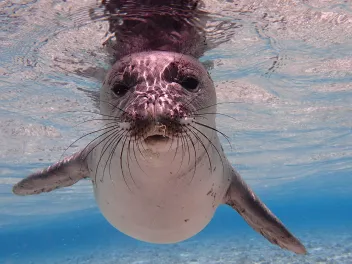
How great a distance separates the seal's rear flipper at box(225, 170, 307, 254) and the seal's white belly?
0.70 metres

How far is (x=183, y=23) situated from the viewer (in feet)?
19.8

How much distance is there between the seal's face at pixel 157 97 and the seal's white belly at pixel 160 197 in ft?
1.93

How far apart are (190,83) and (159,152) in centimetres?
102

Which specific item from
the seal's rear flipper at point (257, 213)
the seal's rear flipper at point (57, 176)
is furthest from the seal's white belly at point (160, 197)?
the seal's rear flipper at point (57, 176)

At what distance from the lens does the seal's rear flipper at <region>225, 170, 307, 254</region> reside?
5.27 meters

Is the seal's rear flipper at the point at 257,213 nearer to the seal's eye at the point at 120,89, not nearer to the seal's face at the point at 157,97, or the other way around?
the seal's face at the point at 157,97

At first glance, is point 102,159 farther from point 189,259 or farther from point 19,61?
point 189,259

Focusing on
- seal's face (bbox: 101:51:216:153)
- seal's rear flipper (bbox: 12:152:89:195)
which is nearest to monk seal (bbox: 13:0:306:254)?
seal's face (bbox: 101:51:216:153)

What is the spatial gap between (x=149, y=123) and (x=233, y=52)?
20.3 feet

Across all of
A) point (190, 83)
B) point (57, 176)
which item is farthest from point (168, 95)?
point (57, 176)

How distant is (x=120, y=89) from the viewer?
3.76 m

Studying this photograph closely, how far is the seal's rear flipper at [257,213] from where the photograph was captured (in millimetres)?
5266

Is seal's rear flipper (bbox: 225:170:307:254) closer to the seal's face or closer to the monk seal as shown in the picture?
the monk seal

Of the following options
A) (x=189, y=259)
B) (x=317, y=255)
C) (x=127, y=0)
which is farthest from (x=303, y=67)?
(x=189, y=259)
